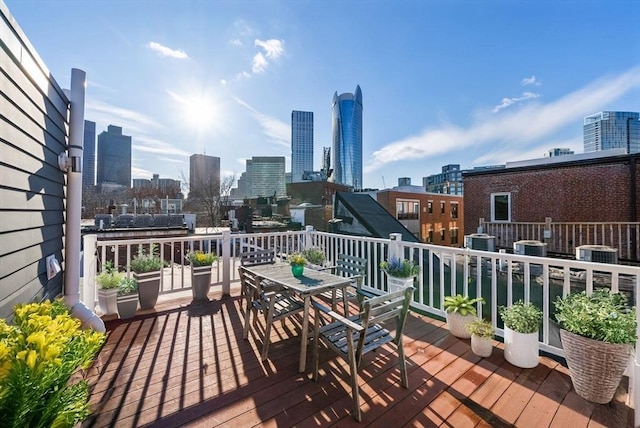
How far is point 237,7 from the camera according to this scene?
463cm

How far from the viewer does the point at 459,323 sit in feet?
9.46

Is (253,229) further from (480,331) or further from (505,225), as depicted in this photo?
(480,331)

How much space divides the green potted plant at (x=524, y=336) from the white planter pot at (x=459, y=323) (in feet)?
1.55

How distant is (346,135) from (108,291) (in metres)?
59.0

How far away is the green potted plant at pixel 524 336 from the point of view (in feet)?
7.63

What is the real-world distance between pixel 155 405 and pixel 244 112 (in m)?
8.99

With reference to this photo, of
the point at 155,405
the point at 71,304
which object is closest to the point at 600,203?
the point at 155,405

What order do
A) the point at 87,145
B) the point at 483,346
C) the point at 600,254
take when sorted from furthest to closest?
the point at 87,145
the point at 600,254
the point at 483,346

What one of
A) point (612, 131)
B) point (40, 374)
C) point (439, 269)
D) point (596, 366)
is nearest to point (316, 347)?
point (40, 374)

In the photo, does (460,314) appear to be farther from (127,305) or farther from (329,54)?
(329,54)

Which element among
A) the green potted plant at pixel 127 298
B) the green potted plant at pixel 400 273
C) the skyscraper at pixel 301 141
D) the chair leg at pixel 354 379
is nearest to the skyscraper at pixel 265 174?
the skyscraper at pixel 301 141

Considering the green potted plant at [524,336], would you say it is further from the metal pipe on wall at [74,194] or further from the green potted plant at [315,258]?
the metal pipe on wall at [74,194]

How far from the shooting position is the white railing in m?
8.64

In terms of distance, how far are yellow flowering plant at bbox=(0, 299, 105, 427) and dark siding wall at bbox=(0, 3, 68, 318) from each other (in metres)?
0.90
